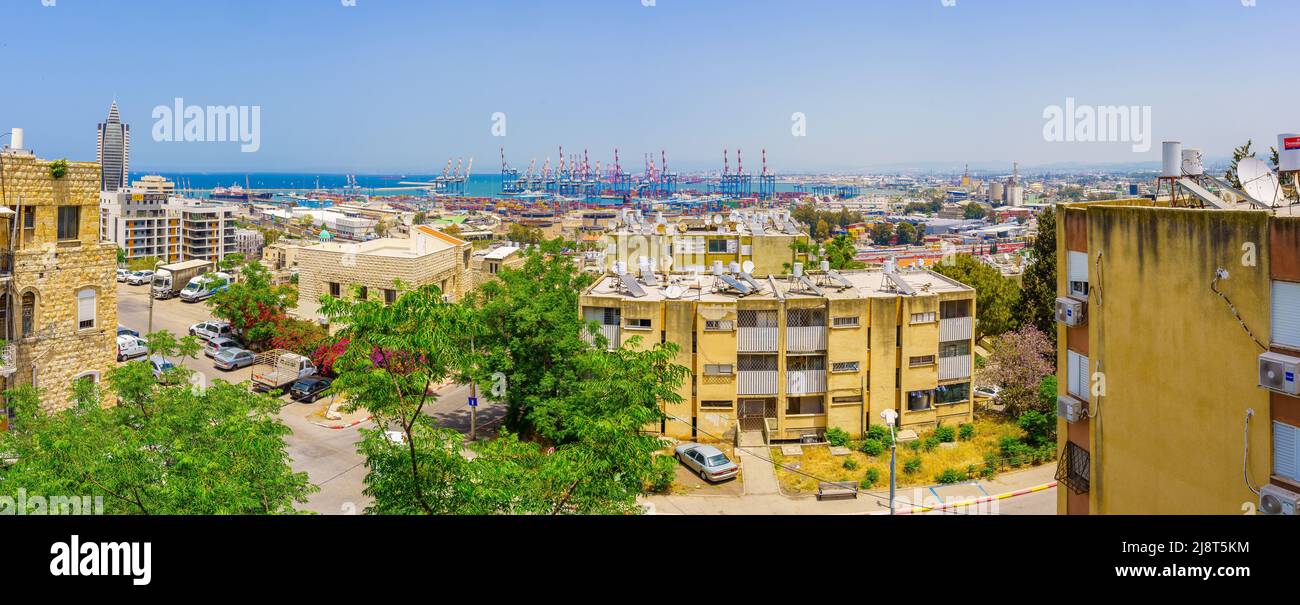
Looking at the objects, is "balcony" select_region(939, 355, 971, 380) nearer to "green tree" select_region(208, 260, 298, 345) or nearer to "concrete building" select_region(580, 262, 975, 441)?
"concrete building" select_region(580, 262, 975, 441)

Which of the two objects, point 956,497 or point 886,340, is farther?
point 886,340

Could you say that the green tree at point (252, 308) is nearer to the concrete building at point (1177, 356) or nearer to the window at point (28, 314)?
the window at point (28, 314)

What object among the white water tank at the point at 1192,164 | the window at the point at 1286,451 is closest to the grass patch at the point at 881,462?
the white water tank at the point at 1192,164

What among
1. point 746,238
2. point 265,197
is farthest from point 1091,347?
point 265,197

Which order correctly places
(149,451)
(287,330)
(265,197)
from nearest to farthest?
(149,451), (287,330), (265,197)

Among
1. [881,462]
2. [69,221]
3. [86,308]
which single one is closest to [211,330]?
[86,308]

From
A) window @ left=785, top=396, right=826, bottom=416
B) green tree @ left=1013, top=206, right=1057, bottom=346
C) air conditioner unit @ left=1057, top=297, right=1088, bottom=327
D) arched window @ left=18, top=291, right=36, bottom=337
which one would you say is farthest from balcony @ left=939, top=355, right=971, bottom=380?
arched window @ left=18, top=291, right=36, bottom=337
